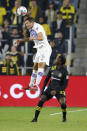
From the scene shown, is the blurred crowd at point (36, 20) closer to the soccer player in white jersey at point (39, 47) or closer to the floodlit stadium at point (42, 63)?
the floodlit stadium at point (42, 63)

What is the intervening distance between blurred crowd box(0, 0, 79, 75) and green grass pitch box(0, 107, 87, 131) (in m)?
3.06

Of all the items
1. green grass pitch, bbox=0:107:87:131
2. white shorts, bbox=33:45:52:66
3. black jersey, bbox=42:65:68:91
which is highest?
white shorts, bbox=33:45:52:66

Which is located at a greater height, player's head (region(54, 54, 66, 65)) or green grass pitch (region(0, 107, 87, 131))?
player's head (region(54, 54, 66, 65))

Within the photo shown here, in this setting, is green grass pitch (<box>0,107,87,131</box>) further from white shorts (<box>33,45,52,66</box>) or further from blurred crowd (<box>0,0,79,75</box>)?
blurred crowd (<box>0,0,79,75</box>)

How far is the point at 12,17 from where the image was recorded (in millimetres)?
23422

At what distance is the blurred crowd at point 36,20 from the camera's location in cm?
2134

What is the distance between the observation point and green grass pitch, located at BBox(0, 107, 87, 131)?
41.9 ft

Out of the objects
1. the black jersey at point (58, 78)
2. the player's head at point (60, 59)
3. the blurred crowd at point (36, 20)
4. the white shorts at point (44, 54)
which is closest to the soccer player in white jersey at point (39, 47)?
the white shorts at point (44, 54)

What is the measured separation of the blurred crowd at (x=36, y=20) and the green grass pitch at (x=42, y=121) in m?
3.06

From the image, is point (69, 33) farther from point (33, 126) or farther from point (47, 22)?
point (33, 126)

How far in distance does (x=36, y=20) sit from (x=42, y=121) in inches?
352

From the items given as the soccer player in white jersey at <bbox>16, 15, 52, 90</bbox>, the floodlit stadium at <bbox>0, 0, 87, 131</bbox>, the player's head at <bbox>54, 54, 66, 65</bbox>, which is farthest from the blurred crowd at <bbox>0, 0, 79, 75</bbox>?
the player's head at <bbox>54, 54, 66, 65</bbox>

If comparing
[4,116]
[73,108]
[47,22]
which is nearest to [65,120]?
[4,116]

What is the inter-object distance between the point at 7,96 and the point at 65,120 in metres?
6.22
